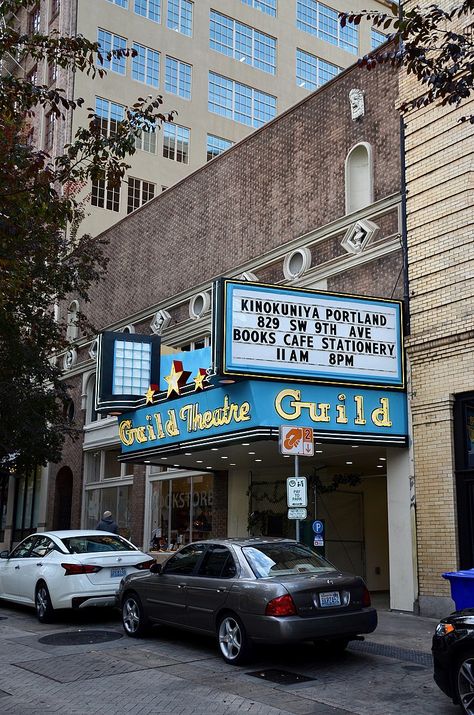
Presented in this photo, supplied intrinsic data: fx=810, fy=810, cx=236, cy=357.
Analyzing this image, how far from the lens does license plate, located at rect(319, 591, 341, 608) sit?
9.56 m

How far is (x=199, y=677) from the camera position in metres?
9.32

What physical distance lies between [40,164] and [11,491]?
2456 cm

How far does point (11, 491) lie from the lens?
32812mm

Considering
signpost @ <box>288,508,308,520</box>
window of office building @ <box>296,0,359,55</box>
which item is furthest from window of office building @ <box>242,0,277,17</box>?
signpost @ <box>288,508,308,520</box>

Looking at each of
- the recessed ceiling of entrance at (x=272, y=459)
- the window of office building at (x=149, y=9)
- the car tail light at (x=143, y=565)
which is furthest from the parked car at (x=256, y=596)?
the window of office building at (x=149, y=9)

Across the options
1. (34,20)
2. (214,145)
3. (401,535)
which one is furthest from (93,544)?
(34,20)

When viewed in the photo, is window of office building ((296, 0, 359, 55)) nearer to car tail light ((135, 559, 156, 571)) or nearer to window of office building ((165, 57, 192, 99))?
window of office building ((165, 57, 192, 99))

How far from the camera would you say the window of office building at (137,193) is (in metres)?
33.9

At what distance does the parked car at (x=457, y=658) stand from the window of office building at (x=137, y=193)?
1118 inches

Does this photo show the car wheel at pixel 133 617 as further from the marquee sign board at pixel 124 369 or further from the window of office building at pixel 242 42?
the window of office building at pixel 242 42

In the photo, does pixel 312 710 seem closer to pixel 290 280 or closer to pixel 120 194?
pixel 290 280

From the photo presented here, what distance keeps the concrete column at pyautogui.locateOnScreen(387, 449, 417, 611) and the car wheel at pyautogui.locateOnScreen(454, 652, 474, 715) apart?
7.06m

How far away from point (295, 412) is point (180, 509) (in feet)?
29.1

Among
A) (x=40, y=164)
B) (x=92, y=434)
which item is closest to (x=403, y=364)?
(x=40, y=164)
